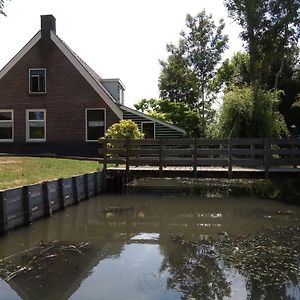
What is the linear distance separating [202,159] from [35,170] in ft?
19.3

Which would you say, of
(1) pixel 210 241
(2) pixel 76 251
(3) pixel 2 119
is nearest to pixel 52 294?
(2) pixel 76 251

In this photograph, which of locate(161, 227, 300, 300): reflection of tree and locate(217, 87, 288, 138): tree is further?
locate(217, 87, 288, 138): tree

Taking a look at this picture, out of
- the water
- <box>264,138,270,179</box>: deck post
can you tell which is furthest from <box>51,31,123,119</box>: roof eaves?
the water

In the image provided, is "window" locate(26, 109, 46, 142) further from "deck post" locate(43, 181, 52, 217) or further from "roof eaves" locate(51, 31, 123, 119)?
"deck post" locate(43, 181, 52, 217)

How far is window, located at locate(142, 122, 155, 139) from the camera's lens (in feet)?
90.3

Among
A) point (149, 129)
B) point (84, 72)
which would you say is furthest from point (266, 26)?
point (84, 72)

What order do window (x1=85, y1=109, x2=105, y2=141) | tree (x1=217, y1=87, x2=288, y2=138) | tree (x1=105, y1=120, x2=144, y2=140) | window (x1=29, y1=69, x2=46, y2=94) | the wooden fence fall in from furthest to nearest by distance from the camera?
window (x1=29, y1=69, x2=46, y2=94) → window (x1=85, y1=109, x2=105, y2=141) → tree (x1=217, y1=87, x2=288, y2=138) → tree (x1=105, y1=120, x2=144, y2=140) → the wooden fence

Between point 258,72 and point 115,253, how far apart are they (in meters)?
21.0

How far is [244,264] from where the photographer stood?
7875mm

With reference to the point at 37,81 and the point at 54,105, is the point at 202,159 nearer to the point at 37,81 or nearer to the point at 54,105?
the point at 54,105

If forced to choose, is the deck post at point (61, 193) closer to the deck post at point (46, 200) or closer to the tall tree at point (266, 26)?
the deck post at point (46, 200)

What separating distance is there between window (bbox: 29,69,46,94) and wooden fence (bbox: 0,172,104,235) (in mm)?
13041

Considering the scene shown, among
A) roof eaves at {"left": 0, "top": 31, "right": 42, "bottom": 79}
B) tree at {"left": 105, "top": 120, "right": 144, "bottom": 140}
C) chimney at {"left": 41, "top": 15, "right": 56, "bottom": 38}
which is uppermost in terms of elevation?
chimney at {"left": 41, "top": 15, "right": 56, "bottom": 38}

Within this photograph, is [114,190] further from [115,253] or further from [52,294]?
[52,294]
